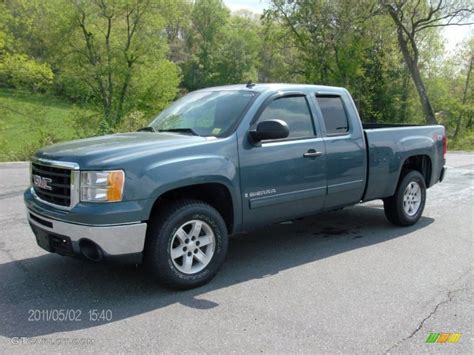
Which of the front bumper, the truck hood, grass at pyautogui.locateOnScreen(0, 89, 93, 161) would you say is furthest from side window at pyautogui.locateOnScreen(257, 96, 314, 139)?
grass at pyautogui.locateOnScreen(0, 89, 93, 161)

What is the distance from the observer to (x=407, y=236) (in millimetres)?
6215

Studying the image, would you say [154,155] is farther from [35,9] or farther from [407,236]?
[35,9]

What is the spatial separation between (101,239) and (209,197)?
4.15 ft

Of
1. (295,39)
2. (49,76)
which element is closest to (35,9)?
(49,76)

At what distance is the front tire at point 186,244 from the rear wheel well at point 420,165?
356 cm

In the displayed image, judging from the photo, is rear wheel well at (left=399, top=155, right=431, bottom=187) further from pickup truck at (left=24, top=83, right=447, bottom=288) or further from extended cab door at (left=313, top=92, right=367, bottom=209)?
extended cab door at (left=313, top=92, right=367, bottom=209)

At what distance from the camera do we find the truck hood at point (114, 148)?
12.8ft

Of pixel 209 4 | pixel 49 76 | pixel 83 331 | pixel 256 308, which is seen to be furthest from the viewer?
pixel 209 4

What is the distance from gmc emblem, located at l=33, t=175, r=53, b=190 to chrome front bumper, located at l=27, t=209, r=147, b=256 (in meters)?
0.35

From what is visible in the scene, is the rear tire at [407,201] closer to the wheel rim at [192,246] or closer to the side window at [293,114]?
the side window at [293,114]

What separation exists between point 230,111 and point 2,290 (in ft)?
9.18

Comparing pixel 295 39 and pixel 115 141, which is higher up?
pixel 295 39

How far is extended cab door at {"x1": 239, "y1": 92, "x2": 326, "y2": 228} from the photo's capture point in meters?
4.69

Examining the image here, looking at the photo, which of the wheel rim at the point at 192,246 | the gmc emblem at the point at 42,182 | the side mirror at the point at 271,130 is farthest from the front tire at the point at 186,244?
the gmc emblem at the point at 42,182
